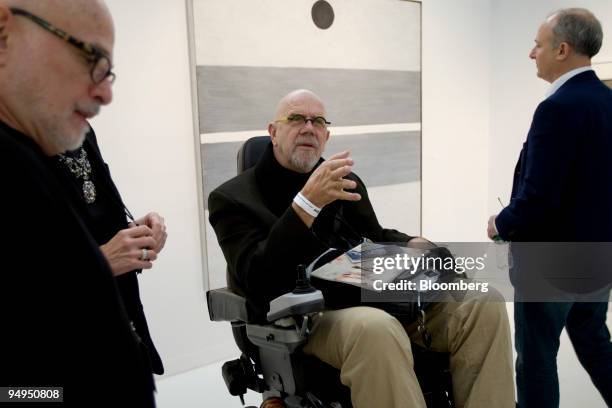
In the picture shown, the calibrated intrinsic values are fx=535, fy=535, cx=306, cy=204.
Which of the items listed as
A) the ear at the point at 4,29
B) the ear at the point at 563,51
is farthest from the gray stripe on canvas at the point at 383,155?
the ear at the point at 4,29

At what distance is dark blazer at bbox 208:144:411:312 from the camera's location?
5.47ft

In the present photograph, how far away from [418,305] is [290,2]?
6.90 ft

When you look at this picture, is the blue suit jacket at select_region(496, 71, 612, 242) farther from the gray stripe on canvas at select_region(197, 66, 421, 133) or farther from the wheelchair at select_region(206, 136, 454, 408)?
the gray stripe on canvas at select_region(197, 66, 421, 133)

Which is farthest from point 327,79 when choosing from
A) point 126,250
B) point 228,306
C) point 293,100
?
point 126,250

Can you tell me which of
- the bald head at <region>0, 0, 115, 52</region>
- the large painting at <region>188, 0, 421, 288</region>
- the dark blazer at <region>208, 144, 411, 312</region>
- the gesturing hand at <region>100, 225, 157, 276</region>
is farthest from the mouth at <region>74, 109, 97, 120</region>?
the large painting at <region>188, 0, 421, 288</region>

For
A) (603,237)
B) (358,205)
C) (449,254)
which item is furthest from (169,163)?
(603,237)

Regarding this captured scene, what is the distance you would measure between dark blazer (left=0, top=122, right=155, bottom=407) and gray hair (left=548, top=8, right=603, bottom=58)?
1.89 metres

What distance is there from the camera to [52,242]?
0.75m

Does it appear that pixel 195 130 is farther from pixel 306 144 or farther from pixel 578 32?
pixel 578 32

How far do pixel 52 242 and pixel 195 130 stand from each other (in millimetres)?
2168

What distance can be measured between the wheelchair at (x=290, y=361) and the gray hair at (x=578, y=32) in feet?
4.09

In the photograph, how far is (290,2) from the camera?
3145 mm

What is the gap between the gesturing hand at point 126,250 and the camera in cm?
141

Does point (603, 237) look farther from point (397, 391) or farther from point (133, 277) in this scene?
point (133, 277)
